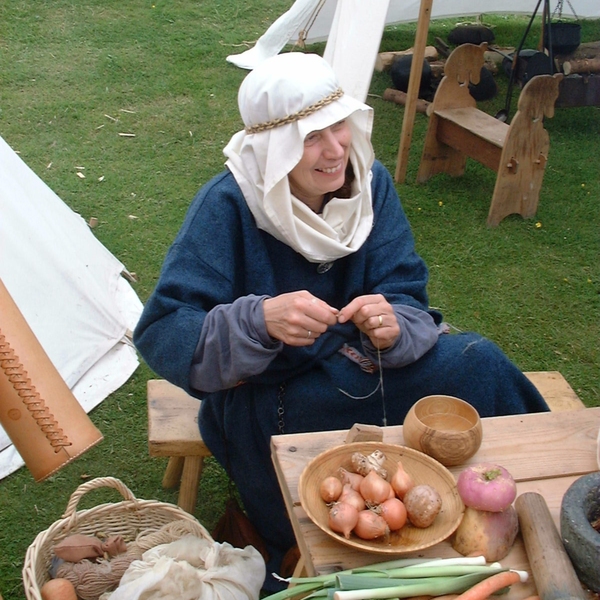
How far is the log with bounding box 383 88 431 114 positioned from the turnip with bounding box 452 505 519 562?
5098 millimetres

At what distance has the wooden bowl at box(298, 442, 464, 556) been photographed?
58.0 inches

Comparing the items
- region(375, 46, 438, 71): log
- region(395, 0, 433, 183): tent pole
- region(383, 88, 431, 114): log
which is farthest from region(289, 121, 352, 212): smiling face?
region(375, 46, 438, 71): log

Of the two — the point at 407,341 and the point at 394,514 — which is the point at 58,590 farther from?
the point at 407,341

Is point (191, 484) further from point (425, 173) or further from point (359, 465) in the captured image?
point (425, 173)

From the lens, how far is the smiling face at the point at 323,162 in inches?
81.0

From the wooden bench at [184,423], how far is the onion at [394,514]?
0.96 metres

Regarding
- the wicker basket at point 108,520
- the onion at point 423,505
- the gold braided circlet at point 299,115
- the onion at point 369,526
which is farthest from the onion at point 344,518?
the gold braided circlet at point 299,115

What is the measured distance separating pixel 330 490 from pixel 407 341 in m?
0.68

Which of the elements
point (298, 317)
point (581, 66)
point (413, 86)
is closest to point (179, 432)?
point (298, 317)

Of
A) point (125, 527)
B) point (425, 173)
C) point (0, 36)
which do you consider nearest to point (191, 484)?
point (125, 527)

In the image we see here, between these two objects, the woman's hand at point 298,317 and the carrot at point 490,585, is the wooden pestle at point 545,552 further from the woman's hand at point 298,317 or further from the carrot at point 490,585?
the woman's hand at point 298,317

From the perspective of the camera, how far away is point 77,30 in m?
7.05

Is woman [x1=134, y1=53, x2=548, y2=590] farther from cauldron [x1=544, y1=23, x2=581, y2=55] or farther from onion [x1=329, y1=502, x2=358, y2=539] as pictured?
cauldron [x1=544, y1=23, x2=581, y2=55]

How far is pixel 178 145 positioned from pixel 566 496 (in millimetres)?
4503
